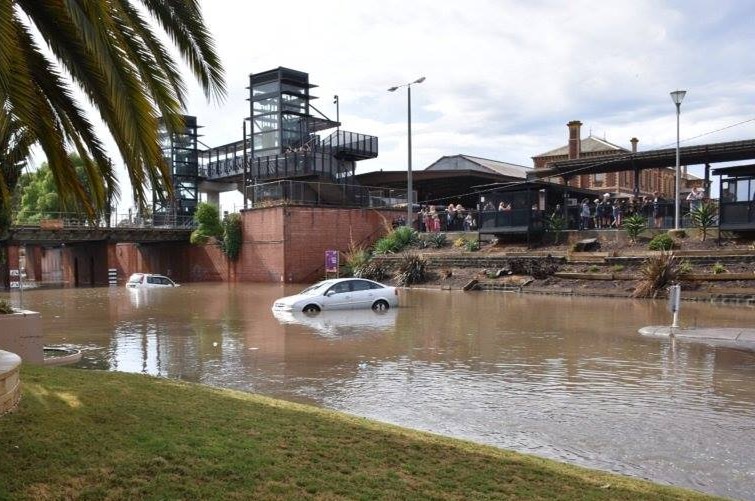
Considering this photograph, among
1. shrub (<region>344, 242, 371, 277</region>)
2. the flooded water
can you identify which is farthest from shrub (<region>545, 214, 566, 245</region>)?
the flooded water

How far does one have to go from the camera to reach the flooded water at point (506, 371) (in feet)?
24.8

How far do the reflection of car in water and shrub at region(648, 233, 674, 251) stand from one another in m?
13.9

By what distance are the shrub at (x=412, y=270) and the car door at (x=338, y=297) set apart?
12958 millimetres

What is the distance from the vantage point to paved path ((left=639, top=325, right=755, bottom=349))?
14461mm

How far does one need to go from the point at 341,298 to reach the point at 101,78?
56.2ft

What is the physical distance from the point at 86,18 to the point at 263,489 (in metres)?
4.06

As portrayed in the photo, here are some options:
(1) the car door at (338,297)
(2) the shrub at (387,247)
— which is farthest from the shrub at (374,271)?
(1) the car door at (338,297)

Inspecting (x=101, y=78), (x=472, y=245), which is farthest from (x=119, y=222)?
(x=101, y=78)

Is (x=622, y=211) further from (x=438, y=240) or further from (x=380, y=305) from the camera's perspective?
(x=380, y=305)

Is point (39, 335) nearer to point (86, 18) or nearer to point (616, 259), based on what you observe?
point (86, 18)

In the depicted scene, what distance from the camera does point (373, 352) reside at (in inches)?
560

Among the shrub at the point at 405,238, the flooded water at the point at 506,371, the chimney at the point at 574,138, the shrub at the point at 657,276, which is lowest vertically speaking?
the flooded water at the point at 506,371

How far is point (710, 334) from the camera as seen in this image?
50.1 feet

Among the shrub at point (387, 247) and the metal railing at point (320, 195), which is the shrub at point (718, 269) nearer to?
the shrub at point (387, 247)
